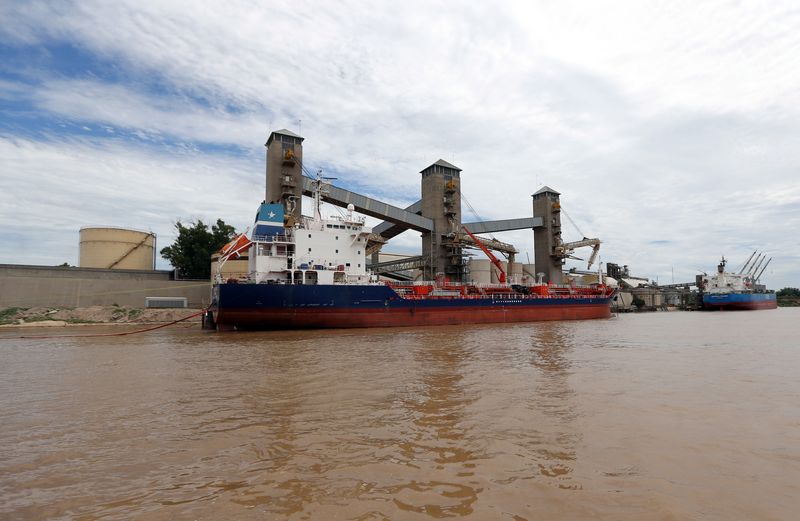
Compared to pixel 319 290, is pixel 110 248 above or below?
above

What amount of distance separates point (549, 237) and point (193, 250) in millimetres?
39836

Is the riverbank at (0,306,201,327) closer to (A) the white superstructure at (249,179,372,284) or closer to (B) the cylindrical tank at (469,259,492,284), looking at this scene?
(A) the white superstructure at (249,179,372,284)

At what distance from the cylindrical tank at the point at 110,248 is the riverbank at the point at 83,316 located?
8.62 metres

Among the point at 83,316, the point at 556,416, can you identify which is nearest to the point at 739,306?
the point at 556,416

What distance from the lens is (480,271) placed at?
5025 cm

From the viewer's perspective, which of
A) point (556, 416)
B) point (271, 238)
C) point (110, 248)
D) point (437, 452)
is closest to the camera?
point (437, 452)

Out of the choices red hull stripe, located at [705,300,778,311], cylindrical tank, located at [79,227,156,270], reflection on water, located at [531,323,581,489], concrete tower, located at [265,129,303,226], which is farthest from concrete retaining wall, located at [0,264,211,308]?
red hull stripe, located at [705,300,778,311]

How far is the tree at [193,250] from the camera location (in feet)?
138

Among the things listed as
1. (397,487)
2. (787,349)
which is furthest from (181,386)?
(787,349)

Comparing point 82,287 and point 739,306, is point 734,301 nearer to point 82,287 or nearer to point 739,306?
point 739,306

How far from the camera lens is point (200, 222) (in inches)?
1715

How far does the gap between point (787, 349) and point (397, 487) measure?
671 inches

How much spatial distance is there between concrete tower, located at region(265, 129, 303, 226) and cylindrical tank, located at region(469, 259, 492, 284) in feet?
80.4

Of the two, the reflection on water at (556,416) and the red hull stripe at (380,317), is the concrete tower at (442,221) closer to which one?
the red hull stripe at (380,317)
